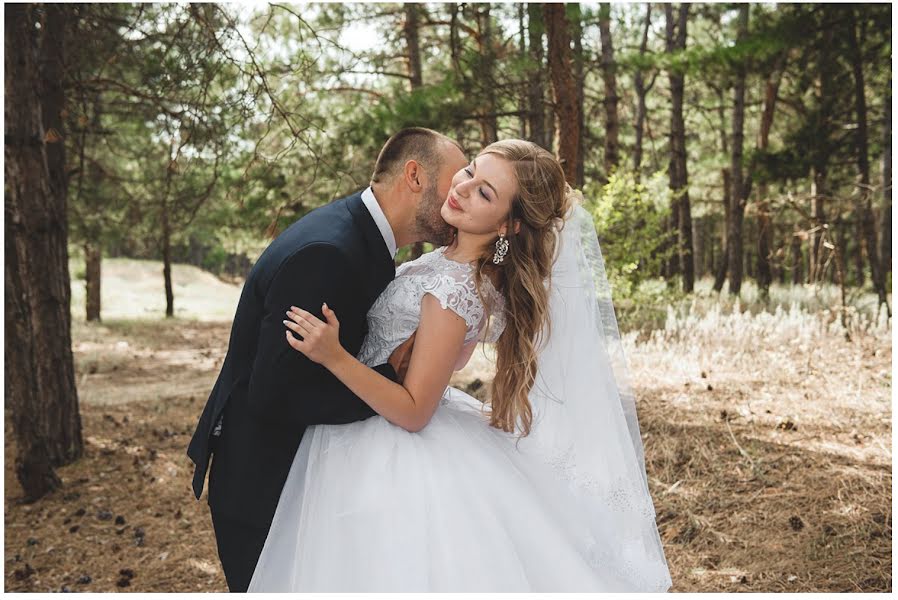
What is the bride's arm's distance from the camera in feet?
8.13

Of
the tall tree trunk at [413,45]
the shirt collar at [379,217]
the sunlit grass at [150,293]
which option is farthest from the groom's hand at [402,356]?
the sunlit grass at [150,293]

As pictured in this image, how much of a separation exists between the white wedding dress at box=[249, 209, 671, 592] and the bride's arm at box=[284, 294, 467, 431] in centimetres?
6

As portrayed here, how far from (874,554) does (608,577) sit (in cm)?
244

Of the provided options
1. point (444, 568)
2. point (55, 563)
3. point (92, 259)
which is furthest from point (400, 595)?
point (92, 259)

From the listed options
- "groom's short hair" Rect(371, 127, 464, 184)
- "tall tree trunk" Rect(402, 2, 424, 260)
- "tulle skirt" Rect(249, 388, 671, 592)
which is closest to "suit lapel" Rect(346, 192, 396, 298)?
"groom's short hair" Rect(371, 127, 464, 184)

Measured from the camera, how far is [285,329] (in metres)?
2.46

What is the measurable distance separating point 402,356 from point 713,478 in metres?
3.48

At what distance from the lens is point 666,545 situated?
467cm

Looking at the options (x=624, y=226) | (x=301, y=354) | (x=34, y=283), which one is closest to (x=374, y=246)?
(x=301, y=354)

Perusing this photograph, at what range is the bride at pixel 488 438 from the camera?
7.98 ft

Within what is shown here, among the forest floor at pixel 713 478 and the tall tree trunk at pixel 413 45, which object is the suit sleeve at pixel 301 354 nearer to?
the forest floor at pixel 713 478

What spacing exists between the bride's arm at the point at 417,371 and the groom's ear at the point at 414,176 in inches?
19.0

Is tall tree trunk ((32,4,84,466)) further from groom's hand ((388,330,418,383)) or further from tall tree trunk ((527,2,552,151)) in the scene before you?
groom's hand ((388,330,418,383))

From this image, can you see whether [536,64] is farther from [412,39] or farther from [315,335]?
[412,39]
